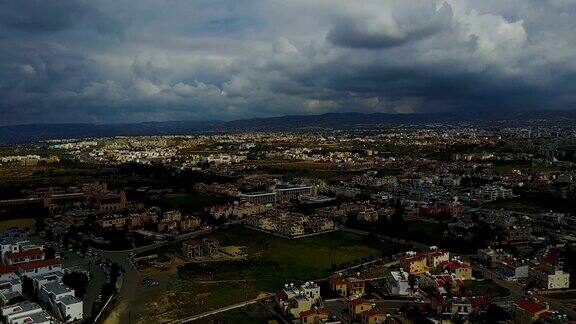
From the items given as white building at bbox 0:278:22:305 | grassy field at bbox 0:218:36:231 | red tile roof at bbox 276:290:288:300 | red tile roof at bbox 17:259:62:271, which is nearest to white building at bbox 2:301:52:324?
white building at bbox 0:278:22:305

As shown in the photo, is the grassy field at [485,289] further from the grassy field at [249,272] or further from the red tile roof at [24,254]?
the red tile roof at [24,254]

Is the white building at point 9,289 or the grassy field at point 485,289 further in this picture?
the grassy field at point 485,289

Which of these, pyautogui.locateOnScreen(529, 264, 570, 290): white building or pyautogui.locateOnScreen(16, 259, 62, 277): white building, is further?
pyautogui.locateOnScreen(16, 259, 62, 277): white building

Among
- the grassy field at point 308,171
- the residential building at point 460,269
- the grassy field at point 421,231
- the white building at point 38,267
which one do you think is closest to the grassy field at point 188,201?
the grassy field at point 308,171

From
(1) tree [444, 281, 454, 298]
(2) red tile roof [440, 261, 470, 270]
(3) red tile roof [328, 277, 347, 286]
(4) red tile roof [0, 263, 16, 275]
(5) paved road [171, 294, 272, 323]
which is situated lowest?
(5) paved road [171, 294, 272, 323]

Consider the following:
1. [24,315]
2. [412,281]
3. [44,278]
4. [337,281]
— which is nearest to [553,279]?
[412,281]

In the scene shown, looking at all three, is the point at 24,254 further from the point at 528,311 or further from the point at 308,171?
the point at 308,171

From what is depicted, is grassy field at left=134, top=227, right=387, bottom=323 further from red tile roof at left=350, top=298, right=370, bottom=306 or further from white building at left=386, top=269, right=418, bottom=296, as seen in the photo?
white building at left=386, top=269, right=418, bottom=296
